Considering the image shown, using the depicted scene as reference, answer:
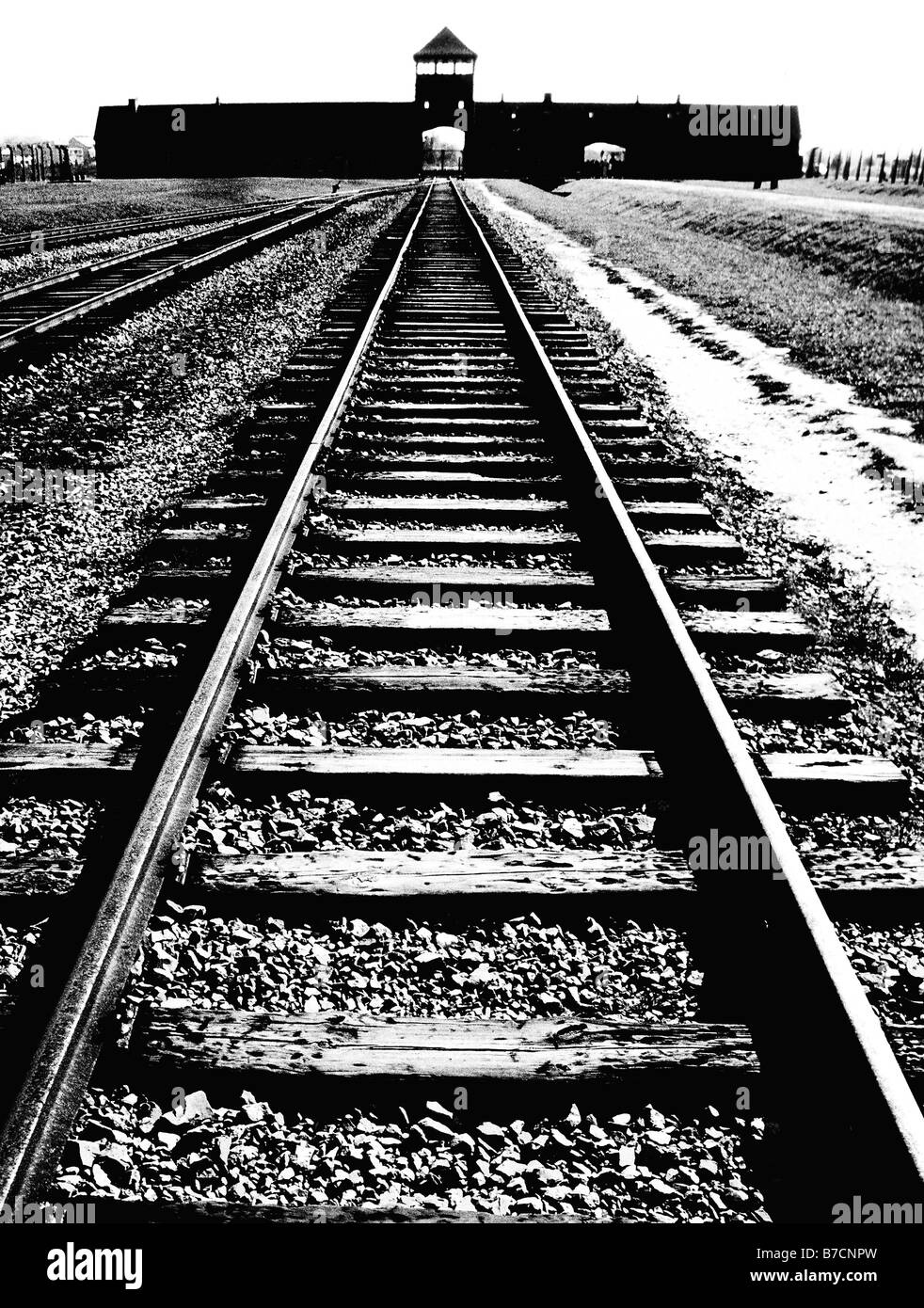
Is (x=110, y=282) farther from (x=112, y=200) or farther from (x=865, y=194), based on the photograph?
(x=865, y=194)

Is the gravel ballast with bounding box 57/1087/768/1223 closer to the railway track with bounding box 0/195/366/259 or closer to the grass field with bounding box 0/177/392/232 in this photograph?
the railway track with bounding box 0/195/366/259

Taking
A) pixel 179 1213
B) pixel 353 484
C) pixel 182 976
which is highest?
pixel 353 484

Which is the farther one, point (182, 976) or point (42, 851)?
point (42, 851)

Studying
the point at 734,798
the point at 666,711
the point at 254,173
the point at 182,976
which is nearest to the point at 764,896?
the point at 734,798

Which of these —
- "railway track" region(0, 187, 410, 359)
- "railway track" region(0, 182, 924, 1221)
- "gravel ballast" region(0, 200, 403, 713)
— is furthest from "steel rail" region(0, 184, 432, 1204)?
"railway track" region(0, 187, 410, 359)

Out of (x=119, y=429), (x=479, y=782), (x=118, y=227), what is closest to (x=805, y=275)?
(x=119, y=429)

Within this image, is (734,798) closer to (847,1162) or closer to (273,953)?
(847,1162)

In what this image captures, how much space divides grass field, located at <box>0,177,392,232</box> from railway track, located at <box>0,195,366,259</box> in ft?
3.08

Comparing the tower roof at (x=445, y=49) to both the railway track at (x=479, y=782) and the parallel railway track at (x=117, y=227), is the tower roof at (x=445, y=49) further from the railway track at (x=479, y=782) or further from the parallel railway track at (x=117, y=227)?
the railway track at (x=479, y=782)

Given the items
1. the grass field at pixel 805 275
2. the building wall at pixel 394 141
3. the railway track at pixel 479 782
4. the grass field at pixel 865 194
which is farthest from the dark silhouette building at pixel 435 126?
the railway track at pixel 479 782

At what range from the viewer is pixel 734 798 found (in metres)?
2.59

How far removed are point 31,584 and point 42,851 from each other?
2109 mm

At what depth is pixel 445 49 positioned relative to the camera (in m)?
65.2

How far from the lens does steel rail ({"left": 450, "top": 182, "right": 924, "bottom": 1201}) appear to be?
1.71 meters
